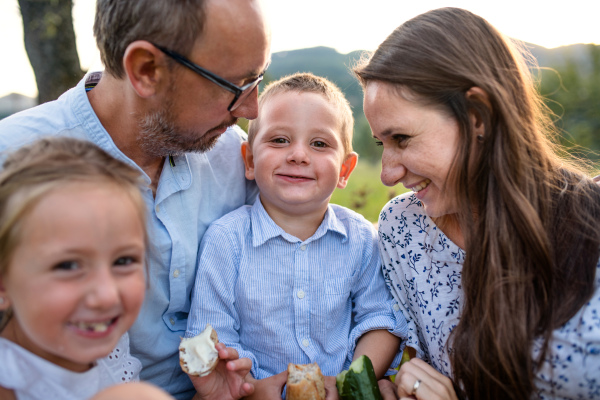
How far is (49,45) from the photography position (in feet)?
15.0

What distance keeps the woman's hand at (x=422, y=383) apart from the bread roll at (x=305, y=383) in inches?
15.4

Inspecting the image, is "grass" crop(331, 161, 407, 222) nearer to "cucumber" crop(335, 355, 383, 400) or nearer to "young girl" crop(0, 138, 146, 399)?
"cucumber" crop(335, 355, 383, 400)

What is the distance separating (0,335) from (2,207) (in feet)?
1.68

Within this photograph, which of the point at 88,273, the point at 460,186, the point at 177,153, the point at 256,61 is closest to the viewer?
the point at 88,273

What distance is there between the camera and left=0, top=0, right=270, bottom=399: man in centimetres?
Result: 226

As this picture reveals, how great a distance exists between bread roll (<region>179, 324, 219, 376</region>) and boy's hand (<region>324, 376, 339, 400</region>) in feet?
2.05

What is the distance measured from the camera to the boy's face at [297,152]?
105 inches

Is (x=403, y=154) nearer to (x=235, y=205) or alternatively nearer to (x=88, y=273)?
(x=235, y=205)

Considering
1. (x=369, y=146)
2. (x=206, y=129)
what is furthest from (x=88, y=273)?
(x=369, y=146)

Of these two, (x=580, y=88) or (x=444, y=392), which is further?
(x=580, y=88)

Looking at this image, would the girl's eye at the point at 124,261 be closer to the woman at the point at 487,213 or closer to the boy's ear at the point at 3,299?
the boy's ear at the point at 3,299

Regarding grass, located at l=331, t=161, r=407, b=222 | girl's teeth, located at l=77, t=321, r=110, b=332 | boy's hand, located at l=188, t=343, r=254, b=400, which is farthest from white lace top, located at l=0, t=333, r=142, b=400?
grass, located at l=331, t=161, r=407, b=222

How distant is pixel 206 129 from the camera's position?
2525 millimetres

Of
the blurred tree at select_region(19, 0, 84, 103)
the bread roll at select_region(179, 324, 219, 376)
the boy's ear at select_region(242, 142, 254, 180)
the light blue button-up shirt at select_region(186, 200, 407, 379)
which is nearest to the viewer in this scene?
the bread roll at select_region(179, 324, 219, 376)
